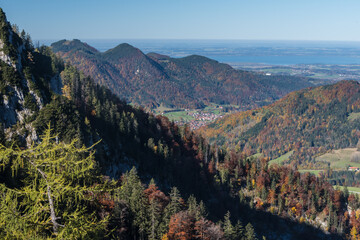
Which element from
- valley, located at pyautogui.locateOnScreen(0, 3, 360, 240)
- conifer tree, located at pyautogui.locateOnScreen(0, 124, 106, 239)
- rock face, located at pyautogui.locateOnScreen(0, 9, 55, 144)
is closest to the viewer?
conifer tree, located at pyautogui.locateOnScreen(0, 124, 106, 239)

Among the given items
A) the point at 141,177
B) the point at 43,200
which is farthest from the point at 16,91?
the point at 43,200

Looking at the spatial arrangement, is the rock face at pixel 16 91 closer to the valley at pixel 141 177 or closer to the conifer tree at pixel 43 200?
the valley at pixel 141 177

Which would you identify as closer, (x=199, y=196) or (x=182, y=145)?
(x=199, y=196)

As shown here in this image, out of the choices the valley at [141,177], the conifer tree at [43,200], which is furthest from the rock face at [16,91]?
the conifer tree at [43,200]

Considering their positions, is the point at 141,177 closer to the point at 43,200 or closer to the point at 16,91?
the point at 16,91

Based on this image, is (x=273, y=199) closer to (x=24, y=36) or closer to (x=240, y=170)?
(x=240, y=170)

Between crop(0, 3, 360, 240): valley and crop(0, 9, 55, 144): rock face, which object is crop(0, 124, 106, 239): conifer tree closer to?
crop(0, 3, 360, 240): valley

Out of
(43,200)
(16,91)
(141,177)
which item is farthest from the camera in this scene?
(141,177)

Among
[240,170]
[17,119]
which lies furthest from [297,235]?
[17,119]

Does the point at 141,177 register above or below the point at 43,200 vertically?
below

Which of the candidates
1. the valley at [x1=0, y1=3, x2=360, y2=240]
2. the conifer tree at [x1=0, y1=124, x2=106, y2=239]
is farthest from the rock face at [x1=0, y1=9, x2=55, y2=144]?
the conifer tree at [x1=0, y1=124, x2=106, y2=239]

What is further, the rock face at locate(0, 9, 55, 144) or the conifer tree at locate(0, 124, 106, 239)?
the rock face at locate(0, 9, 55, 144)
